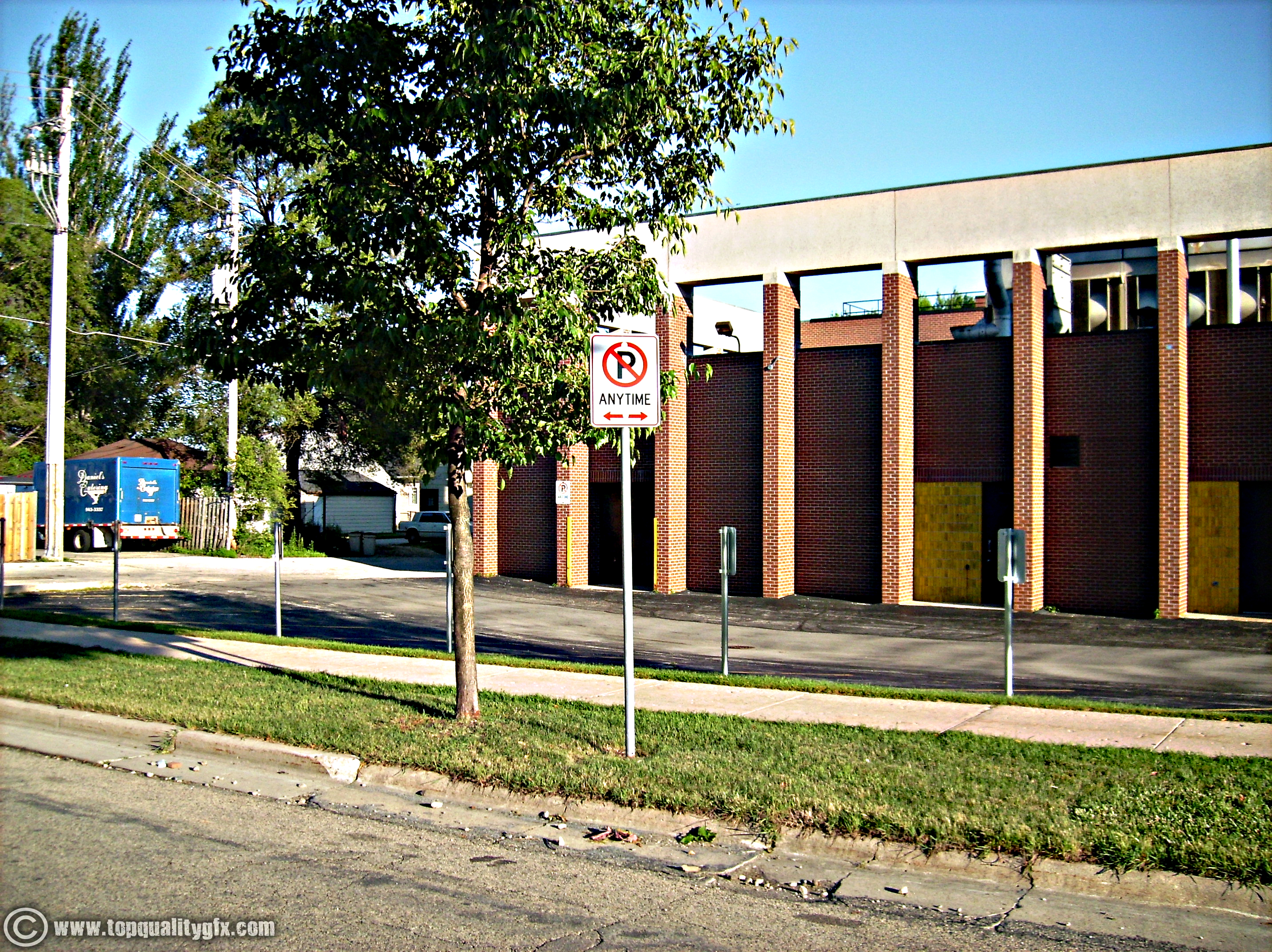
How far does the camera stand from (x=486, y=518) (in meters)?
30.5

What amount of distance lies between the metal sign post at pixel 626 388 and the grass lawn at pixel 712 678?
13.6ft

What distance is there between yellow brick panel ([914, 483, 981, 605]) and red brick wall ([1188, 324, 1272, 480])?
4749 millimetres

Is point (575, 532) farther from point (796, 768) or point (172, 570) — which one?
point (796, 768)

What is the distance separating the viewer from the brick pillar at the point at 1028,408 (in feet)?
77.5

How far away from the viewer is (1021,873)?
6.08m

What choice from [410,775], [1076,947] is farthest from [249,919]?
[1076,947]

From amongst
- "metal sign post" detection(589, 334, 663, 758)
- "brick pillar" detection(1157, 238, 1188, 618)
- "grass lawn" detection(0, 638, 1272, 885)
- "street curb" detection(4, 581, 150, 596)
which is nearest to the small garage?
"street curb" detection(4, 581, 150, 596)

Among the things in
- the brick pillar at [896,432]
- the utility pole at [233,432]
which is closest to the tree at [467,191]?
the brick pillar at [896,432]

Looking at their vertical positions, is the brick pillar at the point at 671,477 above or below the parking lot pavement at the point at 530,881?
above

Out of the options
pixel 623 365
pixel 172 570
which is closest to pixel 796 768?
pixel 623 365

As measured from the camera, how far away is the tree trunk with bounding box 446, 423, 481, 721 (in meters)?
9.62

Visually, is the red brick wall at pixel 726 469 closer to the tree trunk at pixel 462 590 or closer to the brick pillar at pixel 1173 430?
the brick pillar at pixel 1173 430

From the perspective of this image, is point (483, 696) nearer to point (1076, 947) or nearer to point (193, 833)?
point (193, 833)

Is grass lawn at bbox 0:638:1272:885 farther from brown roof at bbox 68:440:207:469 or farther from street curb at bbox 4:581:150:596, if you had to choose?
brown roof at bbox 68:440:207:469
